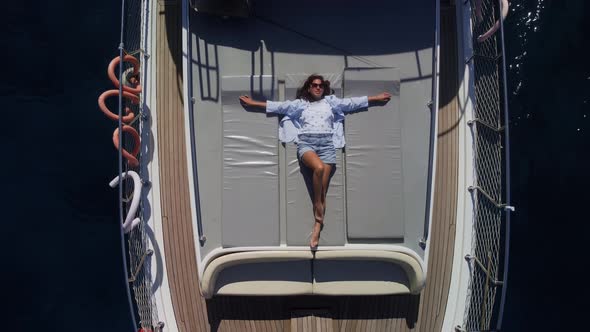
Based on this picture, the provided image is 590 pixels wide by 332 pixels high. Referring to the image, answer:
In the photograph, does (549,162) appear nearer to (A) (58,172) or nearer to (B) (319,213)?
A: (B) (319,213)

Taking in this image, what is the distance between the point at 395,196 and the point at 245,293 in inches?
69.7

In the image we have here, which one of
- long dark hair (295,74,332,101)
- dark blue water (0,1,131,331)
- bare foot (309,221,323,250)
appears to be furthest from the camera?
dark blue water (0,1,131,331)

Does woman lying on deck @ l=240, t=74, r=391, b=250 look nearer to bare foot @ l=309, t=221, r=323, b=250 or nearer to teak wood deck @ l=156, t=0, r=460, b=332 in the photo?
Answer: bare foot @ l=309, t=221, r=323, b=250

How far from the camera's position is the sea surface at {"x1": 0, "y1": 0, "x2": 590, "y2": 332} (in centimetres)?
589

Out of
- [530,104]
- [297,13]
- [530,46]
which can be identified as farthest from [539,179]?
[297,13]

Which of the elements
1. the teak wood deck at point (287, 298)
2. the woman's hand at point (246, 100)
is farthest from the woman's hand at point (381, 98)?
the woman's hand at point (246, 100)

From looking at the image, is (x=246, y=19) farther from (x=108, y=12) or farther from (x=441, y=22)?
(x=108, y=12)

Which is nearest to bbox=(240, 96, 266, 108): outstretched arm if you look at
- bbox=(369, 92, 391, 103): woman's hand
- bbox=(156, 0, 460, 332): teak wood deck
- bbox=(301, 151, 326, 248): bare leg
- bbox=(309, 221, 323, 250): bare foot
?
bbox=(301, 151, 326, 248): bare leg

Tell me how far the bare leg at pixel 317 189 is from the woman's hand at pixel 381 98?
84 centimetres

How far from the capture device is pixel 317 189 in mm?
4441

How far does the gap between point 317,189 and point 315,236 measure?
46 centimetres

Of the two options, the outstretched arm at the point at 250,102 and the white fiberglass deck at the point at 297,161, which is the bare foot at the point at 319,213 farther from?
the outstretched arm at the point at 250,102

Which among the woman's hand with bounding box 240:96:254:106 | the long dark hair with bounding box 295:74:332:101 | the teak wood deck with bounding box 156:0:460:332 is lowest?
the teak wood deck with bounding box 156:0:460:332

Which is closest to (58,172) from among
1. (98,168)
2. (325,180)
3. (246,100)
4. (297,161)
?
(98,168)
